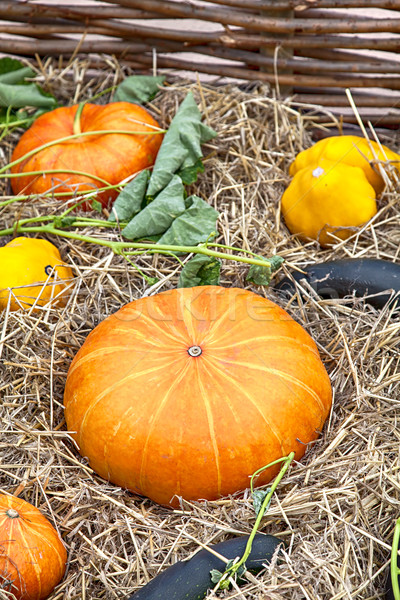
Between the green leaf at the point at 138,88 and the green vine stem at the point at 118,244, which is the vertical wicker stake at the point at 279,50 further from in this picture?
the green vine stem at the point at 118,244

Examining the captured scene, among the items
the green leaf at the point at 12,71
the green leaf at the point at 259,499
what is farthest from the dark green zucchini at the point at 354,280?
the green leaf at the point at 12,71

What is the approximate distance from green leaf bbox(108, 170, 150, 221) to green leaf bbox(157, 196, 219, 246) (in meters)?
0.22

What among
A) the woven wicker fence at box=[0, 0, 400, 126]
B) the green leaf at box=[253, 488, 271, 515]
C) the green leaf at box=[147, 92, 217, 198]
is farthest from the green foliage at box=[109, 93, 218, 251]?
the green leaf at box=[253, 488, 271, 515]

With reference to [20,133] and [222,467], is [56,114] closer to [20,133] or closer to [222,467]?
[20,133]

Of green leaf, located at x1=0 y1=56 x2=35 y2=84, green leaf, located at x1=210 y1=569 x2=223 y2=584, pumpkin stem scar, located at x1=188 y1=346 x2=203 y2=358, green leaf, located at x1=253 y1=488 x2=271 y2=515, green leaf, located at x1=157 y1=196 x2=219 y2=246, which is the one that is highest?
green leaf, located at x1=0 y1=56 x2=35 y2=84

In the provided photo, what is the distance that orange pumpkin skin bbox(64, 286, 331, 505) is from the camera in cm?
179

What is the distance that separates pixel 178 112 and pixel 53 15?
91 cm

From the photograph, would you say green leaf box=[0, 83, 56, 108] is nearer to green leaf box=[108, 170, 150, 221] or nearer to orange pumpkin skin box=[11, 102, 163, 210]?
orange pumpkin skin box=[11, 102, 163, 210]

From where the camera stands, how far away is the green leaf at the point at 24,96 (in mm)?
3094

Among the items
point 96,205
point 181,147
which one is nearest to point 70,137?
point 96,205

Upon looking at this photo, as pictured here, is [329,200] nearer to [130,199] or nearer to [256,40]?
[130,199]

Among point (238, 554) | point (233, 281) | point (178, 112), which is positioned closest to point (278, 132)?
point (178, 112)

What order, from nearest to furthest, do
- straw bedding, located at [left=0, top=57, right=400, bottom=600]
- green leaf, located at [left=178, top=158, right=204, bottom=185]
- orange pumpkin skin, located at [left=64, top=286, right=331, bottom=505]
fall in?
straw bedding, located at [left=0, top=57, right=400, bottom=600], orange pumpkin skin, located at [left=64, top=286, right=331, bottom=505], green leaf, located at [left=178, top=158, right=204, bottom=185]

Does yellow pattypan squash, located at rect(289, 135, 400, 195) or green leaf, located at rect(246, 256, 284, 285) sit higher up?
yellow pattypan squash, located at rect(289, 135, 400, 195)
